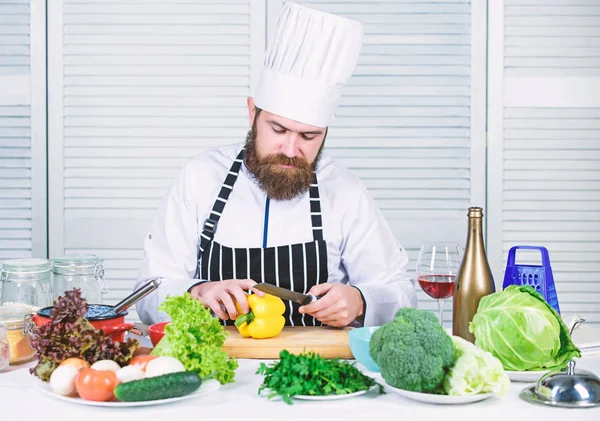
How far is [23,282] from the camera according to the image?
2057mm

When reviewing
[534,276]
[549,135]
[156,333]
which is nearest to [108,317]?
[156,333]

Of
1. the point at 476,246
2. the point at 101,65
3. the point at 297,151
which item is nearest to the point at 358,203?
the point at 297,151

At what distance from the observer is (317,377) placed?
1.62 meters

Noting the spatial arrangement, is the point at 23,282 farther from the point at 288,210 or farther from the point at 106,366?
the point at 288,210

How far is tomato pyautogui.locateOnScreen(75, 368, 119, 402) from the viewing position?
1538mm

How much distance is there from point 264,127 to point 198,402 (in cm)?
131

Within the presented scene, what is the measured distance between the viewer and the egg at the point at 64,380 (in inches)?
62.1

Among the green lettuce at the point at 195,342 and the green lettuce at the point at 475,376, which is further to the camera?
the green lettuce at the point at 195,342

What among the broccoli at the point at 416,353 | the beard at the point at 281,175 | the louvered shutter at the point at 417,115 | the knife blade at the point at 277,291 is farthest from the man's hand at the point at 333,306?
the louvered shutter at the point at 417,115

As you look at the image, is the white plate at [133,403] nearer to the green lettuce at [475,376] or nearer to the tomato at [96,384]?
the tomato at [96,384]

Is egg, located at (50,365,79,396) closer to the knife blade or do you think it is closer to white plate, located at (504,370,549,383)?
the knife blade

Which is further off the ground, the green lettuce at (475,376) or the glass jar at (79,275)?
the glass jar at (79,275)

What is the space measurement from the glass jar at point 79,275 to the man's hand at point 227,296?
0.28 metres

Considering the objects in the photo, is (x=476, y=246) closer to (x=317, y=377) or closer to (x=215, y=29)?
(x=317, y=377)
